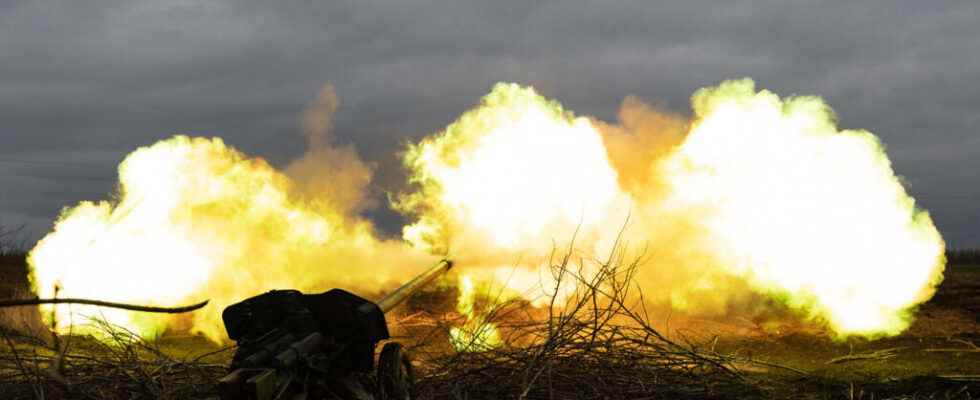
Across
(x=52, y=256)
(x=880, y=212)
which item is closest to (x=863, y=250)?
(x=880, y=212)

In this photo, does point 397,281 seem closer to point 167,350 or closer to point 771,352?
point 167,350

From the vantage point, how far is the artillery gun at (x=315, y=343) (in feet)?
23.2

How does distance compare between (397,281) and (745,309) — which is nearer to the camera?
(745,309)

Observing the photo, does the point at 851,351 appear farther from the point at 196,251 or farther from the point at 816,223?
Answer: the point at 196,251

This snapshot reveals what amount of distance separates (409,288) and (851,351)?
8.68m

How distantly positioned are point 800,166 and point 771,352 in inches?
160

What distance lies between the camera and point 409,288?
10.7 meters

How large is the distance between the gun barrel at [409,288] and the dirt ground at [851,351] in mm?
3115

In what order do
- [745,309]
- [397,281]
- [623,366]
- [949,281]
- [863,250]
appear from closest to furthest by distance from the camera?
[623,366]
[863,250]
[745,309]
[397,281]
[949,281]

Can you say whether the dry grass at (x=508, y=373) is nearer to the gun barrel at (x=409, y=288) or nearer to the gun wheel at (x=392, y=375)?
the gun wheel at (x=392, y=375)

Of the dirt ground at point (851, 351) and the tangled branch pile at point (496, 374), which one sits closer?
the tangled branch pile at point (496, 374)

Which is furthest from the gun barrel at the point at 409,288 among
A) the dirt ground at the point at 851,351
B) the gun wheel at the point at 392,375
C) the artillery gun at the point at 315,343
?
the dirt ground at the point at 851,351

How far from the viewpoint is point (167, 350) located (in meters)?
16.1

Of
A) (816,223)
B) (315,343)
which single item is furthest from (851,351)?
(315,343)
